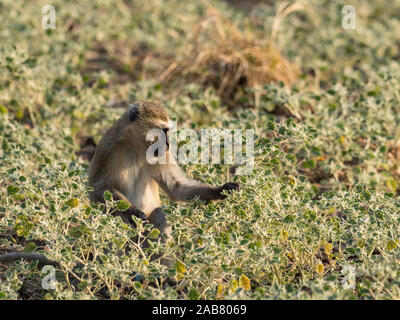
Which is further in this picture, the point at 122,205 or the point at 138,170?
the point at 138,170

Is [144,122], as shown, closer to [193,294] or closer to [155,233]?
[155,233]

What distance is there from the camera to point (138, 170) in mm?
5062

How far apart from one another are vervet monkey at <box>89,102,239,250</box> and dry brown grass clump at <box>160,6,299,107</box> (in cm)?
298

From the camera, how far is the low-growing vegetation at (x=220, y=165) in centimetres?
405

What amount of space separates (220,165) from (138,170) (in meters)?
0.64

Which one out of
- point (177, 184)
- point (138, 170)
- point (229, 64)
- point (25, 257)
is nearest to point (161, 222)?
point (177, 184)

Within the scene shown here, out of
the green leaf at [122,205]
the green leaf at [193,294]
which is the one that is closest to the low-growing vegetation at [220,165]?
the green leaf at [193,294]

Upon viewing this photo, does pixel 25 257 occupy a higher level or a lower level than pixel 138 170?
lower

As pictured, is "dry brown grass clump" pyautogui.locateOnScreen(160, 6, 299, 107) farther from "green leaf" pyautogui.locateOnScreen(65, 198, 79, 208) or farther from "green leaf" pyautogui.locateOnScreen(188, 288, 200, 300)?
"green leaf" pyautogui.locateOnScreen(188, 288, 200, 300)

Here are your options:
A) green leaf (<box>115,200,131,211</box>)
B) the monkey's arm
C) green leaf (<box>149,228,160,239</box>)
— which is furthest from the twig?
the monkey's arm

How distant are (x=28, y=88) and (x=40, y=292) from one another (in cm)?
338

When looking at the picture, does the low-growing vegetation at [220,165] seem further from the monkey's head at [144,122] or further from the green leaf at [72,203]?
the monkey's head at [144,122]

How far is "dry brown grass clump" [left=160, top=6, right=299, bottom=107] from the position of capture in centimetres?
790
